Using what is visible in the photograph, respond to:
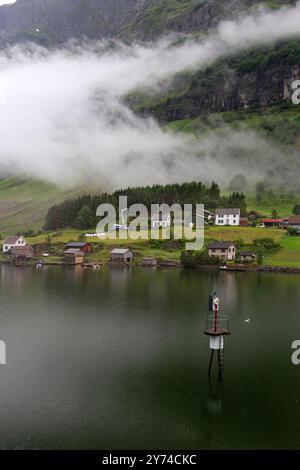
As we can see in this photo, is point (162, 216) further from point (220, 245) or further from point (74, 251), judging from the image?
point (220, 245)

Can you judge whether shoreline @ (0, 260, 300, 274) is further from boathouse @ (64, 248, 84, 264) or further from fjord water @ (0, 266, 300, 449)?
fjord water @ (0, 266, 300, 449)

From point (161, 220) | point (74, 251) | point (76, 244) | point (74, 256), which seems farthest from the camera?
point (161, 220)

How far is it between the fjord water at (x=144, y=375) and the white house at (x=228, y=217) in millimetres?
78328

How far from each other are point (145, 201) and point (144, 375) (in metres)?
134

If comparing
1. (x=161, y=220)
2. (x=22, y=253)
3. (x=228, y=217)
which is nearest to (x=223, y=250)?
(x=228, y=217)

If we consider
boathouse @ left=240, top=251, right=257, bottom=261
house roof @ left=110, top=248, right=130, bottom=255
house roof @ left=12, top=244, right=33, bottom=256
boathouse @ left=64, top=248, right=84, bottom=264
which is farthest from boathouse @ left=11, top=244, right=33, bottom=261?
boathouse @ left=240, top=251, right=257, bottom=261

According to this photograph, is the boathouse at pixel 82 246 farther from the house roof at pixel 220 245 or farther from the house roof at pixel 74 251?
the house roof at pixel 220 245

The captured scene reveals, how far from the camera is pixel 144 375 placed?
4100 centimetres

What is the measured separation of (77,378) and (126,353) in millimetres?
7408

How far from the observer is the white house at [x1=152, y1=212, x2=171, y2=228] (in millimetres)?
152000

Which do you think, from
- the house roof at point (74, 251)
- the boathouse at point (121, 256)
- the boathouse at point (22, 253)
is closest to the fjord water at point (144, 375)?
the boathouse at point (121, 256)

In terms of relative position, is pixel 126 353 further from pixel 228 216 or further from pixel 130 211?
pixel 130 211

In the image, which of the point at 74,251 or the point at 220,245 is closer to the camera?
the point at 220,245
